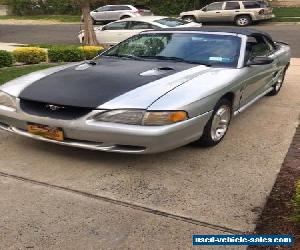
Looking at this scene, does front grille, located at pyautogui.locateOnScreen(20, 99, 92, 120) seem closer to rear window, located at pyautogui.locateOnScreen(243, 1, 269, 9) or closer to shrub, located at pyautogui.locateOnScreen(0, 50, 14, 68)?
shrub, located at pyautogui.locateOnScreen(0, 50, 14, 68)

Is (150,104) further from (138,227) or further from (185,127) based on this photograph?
(138,227)

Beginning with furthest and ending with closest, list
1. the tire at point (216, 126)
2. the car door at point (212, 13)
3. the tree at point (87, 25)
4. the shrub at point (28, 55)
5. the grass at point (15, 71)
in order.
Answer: the car door at point (212, 13), the tree at point (87, 25), the shrub at point (28, 55), the grass at point (15, 71), the tire at point (216, 126)

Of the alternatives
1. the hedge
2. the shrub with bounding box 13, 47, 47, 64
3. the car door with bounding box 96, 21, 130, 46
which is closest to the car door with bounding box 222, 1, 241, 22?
the hedge

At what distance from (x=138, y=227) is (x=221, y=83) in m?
2.20

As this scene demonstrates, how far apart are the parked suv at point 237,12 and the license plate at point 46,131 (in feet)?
72.6

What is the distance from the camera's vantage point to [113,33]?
17.0m

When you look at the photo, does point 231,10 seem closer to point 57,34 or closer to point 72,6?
point 57,34

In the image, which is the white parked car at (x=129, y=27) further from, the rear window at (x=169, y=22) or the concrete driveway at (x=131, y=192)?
the concrete driveway at (x=131, y=192)

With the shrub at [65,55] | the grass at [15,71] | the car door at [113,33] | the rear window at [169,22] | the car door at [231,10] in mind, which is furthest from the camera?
the car door at [231,10]

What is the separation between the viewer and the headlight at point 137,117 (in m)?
4.25

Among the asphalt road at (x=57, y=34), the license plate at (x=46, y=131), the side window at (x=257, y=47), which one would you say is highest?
the side window at (x=257, y=47)

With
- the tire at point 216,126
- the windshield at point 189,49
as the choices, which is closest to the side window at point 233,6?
the windshield at point 189,49

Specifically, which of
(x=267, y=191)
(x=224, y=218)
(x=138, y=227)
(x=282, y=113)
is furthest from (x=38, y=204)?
(x=282, y=113)

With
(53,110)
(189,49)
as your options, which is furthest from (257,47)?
(53,110)
